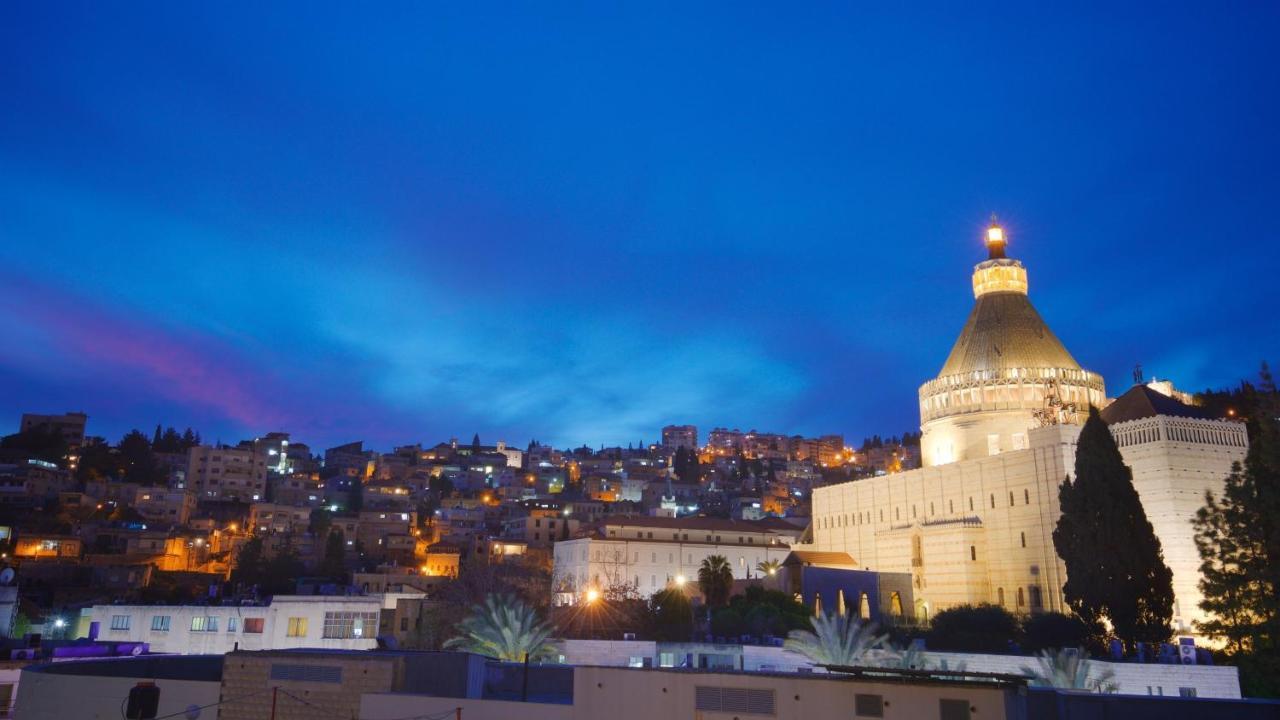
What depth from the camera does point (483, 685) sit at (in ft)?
62.4

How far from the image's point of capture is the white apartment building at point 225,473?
96375 millimetres

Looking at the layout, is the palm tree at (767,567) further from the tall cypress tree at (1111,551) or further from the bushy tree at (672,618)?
the tall cypress tree at (1111,551)

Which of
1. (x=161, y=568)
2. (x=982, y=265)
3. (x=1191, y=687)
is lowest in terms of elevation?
(x=1191, y=687)

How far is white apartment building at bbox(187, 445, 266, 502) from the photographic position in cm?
9638

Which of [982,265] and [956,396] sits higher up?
[982,265]

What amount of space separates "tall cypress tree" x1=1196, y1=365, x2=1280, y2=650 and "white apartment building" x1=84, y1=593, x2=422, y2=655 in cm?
3373

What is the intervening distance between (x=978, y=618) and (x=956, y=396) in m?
18.2

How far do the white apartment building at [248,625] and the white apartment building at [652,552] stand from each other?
65.3 ft

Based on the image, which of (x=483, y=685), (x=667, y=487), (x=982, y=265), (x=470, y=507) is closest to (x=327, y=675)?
(x=483, y=685)

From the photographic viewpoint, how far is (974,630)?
4044 cm

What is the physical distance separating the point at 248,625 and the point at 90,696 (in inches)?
928

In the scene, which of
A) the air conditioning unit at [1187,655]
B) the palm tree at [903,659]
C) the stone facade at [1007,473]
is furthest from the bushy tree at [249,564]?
the air conditioning unit at [1187,655]

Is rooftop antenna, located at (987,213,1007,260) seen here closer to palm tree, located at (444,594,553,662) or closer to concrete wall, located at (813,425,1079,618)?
concrete wall, located at (813,425,1079,618)

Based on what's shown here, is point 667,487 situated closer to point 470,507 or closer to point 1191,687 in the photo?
point 470,507
